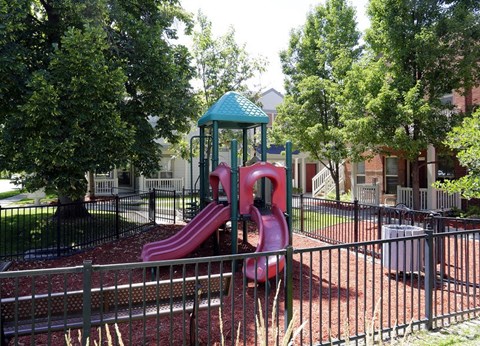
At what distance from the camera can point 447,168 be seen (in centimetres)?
1673

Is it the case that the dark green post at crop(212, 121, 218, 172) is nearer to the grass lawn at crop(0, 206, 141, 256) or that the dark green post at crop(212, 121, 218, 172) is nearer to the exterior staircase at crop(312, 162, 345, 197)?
the grass lawn at crop(0, 206, 141, 256)

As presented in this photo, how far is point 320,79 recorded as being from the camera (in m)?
19.0

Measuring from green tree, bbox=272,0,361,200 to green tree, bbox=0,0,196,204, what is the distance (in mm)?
9040

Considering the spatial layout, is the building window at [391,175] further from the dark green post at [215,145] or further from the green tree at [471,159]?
the dark green post at [215,145]

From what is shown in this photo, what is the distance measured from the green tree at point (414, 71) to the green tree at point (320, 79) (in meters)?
3.56

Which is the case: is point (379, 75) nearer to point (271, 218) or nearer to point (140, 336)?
point (271, 218)

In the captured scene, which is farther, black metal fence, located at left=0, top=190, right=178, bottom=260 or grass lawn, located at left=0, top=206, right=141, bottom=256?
grass lawn, located at left=0, top=206, right=141, bottom=256

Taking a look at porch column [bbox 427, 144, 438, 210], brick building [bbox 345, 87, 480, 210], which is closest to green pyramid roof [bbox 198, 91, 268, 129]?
brick building [bbox 345, 87, 480, 210]

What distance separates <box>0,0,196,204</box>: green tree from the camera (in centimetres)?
938

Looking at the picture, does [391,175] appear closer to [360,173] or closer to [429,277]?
[360,173]

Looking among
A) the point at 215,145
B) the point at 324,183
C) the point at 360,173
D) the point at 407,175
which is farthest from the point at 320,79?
the point at 215,145

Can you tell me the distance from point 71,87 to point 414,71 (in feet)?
40.2

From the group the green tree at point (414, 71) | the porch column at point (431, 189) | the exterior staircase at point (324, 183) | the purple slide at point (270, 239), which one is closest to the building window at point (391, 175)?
the porch column at point (431, 189)

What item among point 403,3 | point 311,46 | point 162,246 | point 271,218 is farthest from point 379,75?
point 162,246
